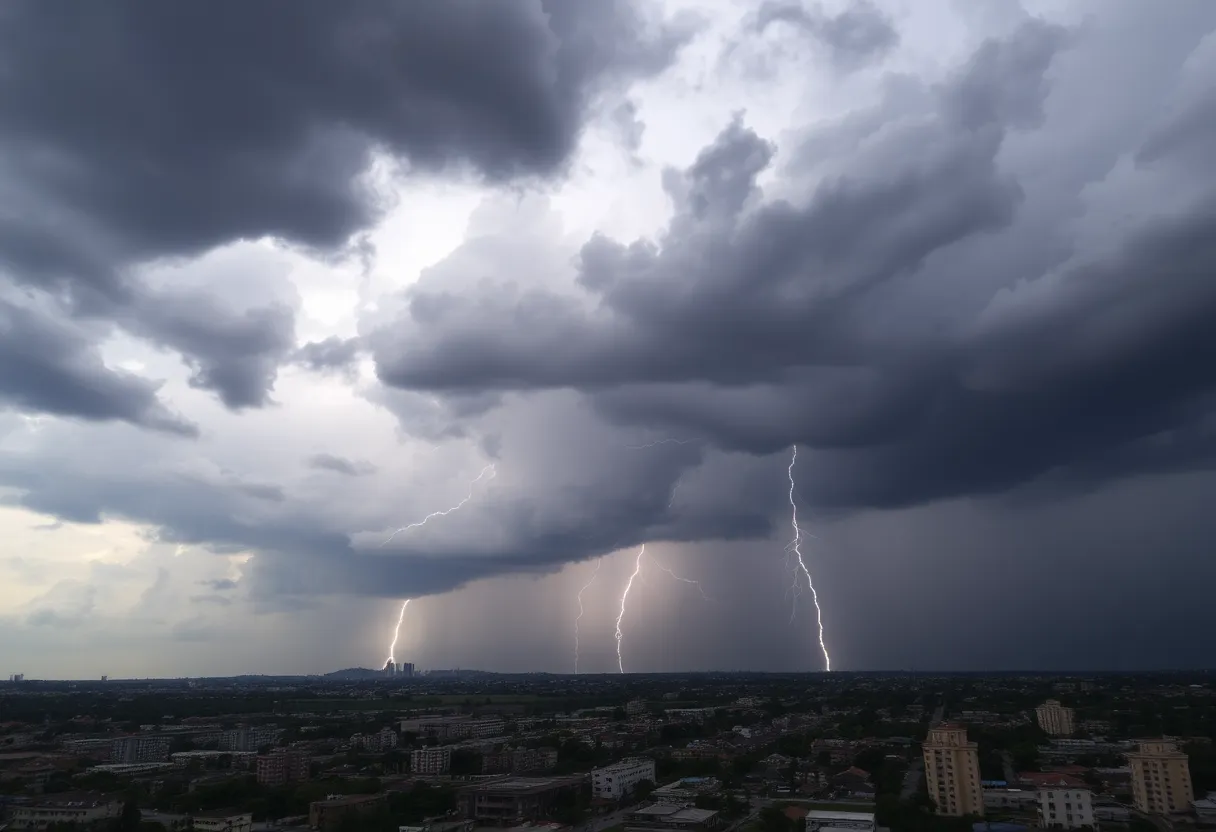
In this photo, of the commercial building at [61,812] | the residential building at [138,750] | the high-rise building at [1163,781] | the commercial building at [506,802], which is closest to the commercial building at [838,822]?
the commercial building at [506,802]

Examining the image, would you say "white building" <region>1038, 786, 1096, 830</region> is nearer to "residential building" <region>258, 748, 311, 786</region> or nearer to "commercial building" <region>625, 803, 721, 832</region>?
"commercial building" <region>625, 803, 721, 832</region>

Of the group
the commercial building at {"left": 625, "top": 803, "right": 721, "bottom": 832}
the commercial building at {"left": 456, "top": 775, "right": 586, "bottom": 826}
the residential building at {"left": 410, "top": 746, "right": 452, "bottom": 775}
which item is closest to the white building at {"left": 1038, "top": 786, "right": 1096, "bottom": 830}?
the commercial building at {"left": 625, "top": 803, "right": 721, "bottom": 832}

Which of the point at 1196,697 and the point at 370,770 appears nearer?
the point at 370,770

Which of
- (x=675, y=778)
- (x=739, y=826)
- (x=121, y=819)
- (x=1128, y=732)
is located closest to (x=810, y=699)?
(x=1128, y=732)

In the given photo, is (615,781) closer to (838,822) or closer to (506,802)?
(506,802)

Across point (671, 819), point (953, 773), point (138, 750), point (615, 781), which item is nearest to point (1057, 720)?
point (953, 773)

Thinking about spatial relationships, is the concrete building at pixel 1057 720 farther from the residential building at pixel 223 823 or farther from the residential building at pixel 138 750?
the residential building at pixel 138 750

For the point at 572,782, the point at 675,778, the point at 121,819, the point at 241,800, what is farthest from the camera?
the point at 675,778

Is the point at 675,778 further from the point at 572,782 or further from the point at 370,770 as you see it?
the point at 370,770
